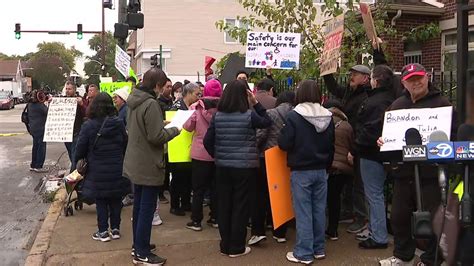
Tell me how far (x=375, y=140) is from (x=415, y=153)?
2327 millimetres

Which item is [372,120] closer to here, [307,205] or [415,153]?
[307,205]

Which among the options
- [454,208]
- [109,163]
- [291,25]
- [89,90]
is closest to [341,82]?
[291,25]

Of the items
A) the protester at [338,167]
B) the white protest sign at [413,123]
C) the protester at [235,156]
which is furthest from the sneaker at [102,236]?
the white protest sign at [413,123]

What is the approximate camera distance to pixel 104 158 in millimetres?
6070

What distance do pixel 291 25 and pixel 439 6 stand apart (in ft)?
13.9

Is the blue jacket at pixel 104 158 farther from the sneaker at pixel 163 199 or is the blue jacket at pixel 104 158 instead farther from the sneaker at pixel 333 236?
the sneaker at pixel 333 236

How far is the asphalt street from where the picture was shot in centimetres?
650

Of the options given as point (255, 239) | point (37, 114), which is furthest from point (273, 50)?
point (37, 114)

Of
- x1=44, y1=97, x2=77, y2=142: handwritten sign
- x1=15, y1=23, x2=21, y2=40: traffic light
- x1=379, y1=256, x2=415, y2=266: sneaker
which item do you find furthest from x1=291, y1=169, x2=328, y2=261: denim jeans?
x1=15, y1=23, x2=21, y2=40: traffic light

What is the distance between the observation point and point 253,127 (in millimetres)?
5441

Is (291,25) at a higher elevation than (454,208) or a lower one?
higher

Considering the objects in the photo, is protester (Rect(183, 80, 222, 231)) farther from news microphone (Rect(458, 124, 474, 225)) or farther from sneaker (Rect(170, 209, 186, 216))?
news microphone (Rect(458, 124, 474, 225))

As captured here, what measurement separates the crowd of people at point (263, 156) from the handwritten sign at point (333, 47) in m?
0.36

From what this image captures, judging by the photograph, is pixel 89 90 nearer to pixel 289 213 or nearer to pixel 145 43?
pixel 289 213
